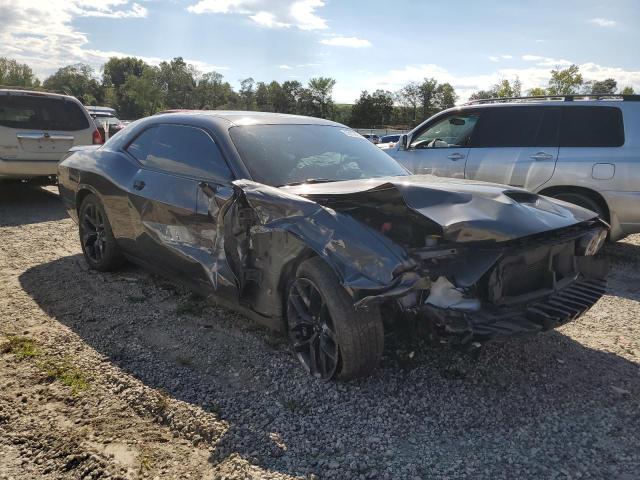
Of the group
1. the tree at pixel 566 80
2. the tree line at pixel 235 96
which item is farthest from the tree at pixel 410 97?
the tree at pixel 566 80

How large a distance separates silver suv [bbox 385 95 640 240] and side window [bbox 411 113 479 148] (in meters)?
0.01

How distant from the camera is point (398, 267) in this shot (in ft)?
8.61

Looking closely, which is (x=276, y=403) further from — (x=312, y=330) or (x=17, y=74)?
(x=17, y=74)

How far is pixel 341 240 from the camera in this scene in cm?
279

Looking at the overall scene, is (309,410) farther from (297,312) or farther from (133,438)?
(133,438)

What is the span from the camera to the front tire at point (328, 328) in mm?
2867

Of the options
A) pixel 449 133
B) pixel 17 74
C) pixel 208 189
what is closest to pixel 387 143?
pixel 449 133

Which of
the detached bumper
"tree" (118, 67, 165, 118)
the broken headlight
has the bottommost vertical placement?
the detached bumper

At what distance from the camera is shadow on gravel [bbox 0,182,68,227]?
762cm

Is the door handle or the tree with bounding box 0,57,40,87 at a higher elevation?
the tree with bounding box 0,57,40,87

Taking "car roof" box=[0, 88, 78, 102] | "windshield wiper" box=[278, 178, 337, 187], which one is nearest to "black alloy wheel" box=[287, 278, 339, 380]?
"windshield wiper" box=[278, 178, 337, 187]

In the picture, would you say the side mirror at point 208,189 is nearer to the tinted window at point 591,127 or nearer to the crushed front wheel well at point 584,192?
the crushed front wheel well at point 584,192

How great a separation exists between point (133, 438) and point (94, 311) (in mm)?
1875

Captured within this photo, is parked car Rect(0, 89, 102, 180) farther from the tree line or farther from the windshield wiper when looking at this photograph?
the tree line
